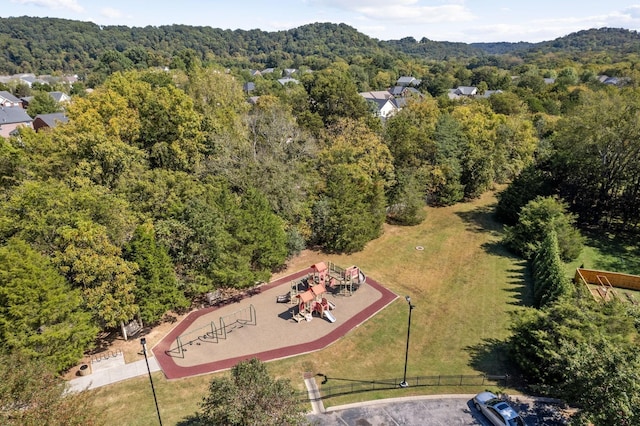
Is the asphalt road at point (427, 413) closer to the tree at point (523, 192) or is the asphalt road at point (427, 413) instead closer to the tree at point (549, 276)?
the tree at point (549, 276)

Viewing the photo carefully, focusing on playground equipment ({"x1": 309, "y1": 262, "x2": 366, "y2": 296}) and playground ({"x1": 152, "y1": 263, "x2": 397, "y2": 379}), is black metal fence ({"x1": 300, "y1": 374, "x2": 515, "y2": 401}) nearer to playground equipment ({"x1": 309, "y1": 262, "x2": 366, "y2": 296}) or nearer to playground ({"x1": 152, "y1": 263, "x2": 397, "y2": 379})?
playground ({"x1": 152, "y1": 263, "x2": 397, "y2": 379})

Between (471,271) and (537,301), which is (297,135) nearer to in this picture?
(471,271)

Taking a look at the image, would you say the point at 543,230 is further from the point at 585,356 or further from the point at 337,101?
the point at 337,101

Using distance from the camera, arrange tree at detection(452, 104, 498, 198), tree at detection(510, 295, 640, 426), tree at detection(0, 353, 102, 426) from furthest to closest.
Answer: tree at detection(452, 104, 498, 198)
tree at detection(510, 295, 640, 426)
tree at detection(0, 353, 102, 426)

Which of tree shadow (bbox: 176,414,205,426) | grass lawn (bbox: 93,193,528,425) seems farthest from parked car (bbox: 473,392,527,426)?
tree shadow (bbox: 176,414,205,426)

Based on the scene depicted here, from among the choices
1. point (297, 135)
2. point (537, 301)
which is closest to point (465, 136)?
point (297, 135)

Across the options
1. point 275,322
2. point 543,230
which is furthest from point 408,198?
point 275,322

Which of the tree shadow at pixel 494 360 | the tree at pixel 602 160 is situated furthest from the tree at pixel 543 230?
the tree shadow at pixel 494 360
